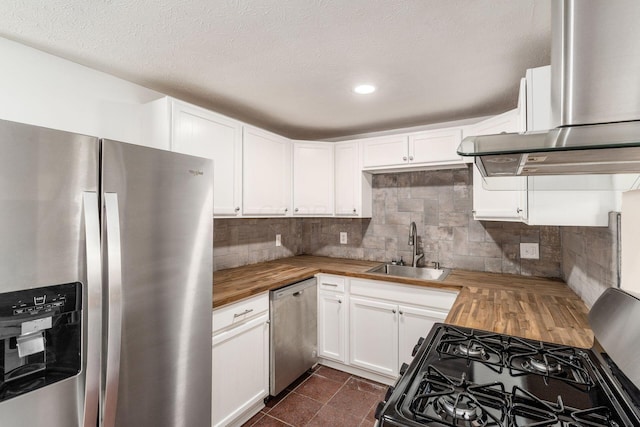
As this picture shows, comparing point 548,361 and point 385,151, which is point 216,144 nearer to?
point 385,151

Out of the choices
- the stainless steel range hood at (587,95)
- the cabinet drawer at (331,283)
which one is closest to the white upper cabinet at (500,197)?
the stainless steel range hood at (587,95)

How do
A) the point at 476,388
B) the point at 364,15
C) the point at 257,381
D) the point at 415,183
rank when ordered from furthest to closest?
the point at 415,183, the point at 257,381, the point at 364,15, the point at 476,388

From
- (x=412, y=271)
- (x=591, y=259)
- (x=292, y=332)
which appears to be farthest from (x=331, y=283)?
(x=591, y=259)

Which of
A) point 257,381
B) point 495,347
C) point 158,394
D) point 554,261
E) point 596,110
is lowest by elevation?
point 257,381

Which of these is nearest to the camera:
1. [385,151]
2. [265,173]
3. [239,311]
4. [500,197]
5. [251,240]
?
[239,311]

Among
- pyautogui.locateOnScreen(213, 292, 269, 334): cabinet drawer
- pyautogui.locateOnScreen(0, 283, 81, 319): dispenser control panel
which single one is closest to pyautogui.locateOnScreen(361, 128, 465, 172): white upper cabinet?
pyautogui.locateOnScreen(213, 292, 269, 334): cabinet drawer

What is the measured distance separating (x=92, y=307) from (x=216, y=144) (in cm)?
139

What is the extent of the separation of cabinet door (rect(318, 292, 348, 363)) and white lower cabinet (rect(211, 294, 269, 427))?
0.67m

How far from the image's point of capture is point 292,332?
8.02ft

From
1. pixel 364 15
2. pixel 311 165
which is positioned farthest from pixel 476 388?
pixel 311 165

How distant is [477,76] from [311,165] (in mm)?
1609

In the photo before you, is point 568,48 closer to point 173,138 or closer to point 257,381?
point 173,138

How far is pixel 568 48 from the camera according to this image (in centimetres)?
84

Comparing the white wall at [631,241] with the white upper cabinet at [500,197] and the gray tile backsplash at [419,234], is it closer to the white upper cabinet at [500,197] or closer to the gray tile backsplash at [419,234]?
the white upper cabinet at [500,197]
